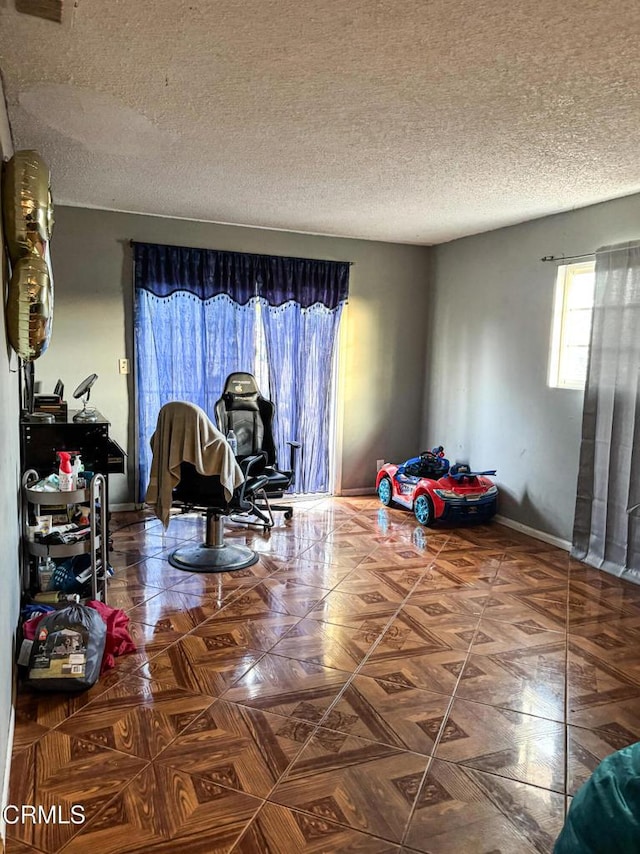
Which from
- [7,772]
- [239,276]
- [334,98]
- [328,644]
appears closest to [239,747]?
[7,772]

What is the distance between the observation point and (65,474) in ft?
9.47

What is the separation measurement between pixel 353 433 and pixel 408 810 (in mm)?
4166

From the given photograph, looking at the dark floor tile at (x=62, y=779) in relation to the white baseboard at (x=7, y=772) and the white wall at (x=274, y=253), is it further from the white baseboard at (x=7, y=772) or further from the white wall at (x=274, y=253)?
the white wall at (x=274, y=253)

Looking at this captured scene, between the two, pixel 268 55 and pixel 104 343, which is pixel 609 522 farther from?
pixel 104 343

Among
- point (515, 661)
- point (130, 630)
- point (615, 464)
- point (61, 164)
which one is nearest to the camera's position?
point (515, 661)

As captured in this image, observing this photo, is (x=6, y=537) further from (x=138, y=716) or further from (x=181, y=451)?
(x=181, y=451)

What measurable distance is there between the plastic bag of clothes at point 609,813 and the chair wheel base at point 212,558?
8.94 feet

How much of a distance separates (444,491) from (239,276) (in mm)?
2430

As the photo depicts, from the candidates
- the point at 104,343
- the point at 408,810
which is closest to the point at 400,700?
the point at 408,810

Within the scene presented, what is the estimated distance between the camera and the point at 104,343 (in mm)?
4777

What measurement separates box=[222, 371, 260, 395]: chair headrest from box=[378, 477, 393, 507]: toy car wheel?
1.49 meters

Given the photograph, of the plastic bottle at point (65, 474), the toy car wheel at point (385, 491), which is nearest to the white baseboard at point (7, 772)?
the plastic bottle at point (65, 474)

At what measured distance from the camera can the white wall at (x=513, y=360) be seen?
4289 mm

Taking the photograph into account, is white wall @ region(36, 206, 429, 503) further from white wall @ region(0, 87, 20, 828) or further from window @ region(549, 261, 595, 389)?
white wall @ region(0, 87, 20, 828)
